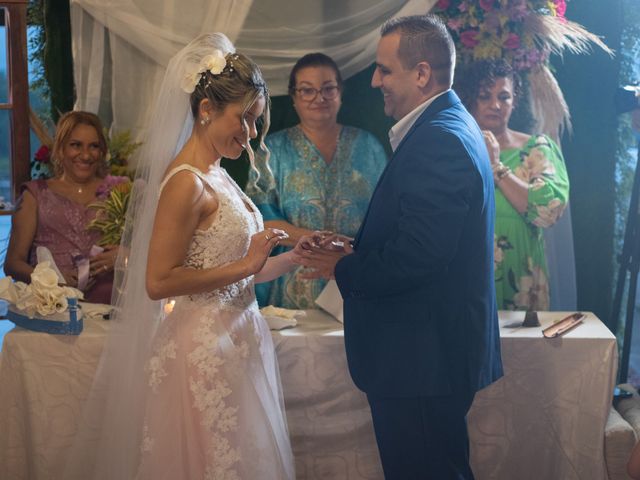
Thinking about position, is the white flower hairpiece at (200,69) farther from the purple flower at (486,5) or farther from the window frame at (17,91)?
the window frame at (17,91)

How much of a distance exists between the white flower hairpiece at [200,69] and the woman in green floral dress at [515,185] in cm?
182

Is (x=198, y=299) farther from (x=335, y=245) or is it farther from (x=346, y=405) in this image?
(x=346, y=405)

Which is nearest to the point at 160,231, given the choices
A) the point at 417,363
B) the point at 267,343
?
the point at 267,343

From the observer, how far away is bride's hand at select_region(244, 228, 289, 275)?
8.50 feet

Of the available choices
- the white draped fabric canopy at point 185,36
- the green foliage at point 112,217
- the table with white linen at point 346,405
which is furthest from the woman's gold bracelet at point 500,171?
the green foliage at point 112,217

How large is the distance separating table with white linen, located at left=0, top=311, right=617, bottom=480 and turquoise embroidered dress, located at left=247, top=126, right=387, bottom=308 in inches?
26.1

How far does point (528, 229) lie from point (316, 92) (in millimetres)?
1199

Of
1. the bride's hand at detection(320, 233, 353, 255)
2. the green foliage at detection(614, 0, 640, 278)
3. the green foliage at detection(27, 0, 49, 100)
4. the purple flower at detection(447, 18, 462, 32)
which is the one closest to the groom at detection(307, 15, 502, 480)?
the bride's hand at detection(320, 233, 353, 255)

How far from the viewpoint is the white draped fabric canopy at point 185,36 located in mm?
4258

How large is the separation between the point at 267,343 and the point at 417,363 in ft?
1.62

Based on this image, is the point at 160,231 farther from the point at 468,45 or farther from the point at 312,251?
the point at 468,45

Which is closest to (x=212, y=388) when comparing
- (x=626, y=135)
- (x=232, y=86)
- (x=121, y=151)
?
(x=232, y=86)

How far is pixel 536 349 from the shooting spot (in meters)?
3.35

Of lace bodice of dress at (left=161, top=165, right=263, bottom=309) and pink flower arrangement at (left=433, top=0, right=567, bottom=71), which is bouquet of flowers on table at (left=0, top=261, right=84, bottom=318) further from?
pink flower arrangement at (left=433, top=0, right=567, bottom=71)
